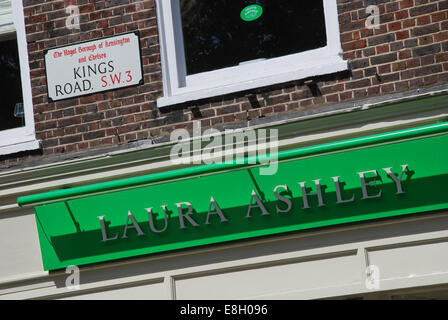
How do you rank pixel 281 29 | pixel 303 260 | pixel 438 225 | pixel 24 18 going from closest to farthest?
pixel 438 225, pixel 303 260, pixel 281 29, pixel 24 18

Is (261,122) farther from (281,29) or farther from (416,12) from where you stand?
(416,12)

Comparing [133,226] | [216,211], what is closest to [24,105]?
[133,226]

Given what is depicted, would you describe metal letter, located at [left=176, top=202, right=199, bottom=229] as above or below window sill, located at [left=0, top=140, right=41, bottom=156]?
below

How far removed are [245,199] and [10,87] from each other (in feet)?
9.37

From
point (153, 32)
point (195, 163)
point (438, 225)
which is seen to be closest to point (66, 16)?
point (153, 32)

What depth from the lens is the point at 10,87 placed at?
Answer: 7352 millimetres

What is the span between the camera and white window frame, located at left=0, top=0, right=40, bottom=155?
6.90m

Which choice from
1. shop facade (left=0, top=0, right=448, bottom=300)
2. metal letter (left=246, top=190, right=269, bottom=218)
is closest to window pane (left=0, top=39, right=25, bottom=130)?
shop facade (left=0, top=0, right=448, bottom=300)

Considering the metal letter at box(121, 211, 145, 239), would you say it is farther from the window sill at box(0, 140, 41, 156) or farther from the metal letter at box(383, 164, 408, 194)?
the metal letter at box(383, 164, 408, 194)

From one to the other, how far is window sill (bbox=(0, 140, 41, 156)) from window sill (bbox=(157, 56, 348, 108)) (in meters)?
1.26

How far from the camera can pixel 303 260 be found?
6059 millimetres

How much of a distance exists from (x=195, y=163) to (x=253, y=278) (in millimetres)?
1108

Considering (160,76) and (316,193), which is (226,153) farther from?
(160,76)

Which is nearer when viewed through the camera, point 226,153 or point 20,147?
point 226,153
